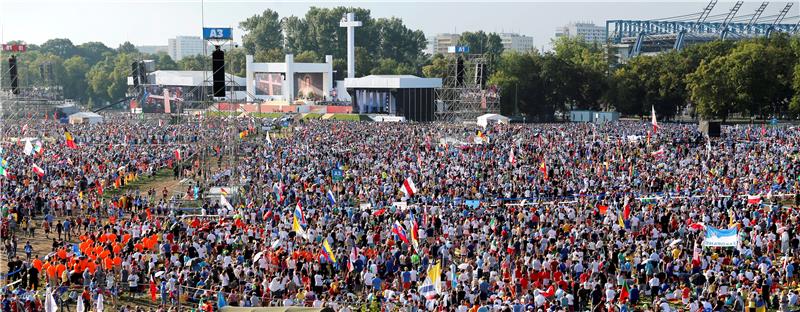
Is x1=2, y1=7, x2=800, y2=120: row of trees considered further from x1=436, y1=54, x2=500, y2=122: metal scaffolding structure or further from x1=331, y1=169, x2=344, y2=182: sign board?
x1=331, y1=169, x2=344, y2=182: sign board

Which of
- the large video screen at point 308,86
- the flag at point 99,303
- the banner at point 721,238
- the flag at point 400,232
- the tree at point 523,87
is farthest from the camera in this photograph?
the large video screen at point 308,86

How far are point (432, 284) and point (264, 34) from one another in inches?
5998

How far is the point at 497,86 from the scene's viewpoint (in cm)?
8650

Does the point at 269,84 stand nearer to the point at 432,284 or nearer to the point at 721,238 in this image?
the point at 721,238

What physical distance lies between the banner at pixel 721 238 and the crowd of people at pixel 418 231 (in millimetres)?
103

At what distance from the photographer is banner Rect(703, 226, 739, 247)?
68.1 ft

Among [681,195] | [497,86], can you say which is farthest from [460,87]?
[681,195]

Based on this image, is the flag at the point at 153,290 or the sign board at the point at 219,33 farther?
the sign board at the point at 219,33

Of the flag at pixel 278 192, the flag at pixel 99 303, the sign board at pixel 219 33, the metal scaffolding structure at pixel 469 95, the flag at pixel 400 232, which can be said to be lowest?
the flag at pixel 99 303

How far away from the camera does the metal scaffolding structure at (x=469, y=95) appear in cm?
7869

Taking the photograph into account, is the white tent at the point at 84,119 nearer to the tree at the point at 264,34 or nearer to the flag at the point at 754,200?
the flag at the point at 754,200

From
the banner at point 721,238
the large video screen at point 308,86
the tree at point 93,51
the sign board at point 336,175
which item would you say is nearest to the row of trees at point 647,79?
the sign board at point 336,175

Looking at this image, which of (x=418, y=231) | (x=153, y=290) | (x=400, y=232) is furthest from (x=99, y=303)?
(x=418, y=231)

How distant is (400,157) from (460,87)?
38764mm
